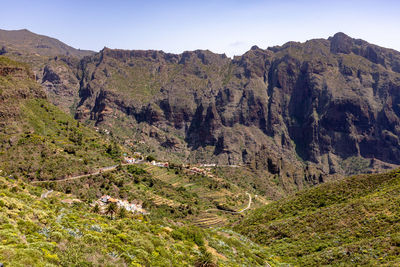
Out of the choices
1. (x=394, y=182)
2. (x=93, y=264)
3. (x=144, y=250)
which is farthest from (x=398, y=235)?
(x=93, y=264)

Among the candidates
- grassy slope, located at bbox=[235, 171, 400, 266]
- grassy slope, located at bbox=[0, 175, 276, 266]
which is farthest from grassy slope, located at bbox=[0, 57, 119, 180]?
grassy slope, located at bbox=[235, 171, 400, 266]

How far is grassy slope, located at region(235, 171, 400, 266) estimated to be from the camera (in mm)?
32688

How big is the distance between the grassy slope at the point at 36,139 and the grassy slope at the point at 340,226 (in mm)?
60990

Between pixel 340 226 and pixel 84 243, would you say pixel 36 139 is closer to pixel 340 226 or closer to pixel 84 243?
pixel 84 243

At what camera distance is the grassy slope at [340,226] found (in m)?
32.7

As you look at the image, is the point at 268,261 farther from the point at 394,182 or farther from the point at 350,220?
the point at 394,182

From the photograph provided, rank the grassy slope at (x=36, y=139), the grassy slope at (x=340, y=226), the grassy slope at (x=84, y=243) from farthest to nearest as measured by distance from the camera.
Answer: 1. the grassy slope at (x=36, y=139)
2. the grassy slope at (x=340, y=226)
3. the grassy slope at (x=84, y=243)

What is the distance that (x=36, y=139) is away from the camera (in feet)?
279

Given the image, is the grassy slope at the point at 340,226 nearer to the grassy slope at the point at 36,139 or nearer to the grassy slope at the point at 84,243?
the grassy slope at the point at 84,243

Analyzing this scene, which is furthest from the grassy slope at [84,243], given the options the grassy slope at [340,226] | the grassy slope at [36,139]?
the grassy slope at [36,139]

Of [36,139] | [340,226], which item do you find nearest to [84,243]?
[340,226]

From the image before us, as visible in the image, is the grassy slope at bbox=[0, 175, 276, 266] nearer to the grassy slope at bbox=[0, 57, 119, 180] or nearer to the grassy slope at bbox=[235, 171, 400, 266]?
the grassy slope at bbox=[235, 171, 400, 266]

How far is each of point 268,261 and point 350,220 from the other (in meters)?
17.9

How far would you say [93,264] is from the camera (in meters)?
14.6
